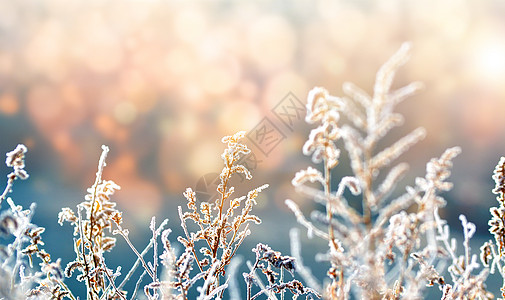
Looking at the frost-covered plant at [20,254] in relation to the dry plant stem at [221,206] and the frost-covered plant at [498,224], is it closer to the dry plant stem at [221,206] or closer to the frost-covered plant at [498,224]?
the dry plant stem at [221,206]

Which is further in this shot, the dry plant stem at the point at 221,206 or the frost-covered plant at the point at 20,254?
the dry plant stem at the point at 221,206

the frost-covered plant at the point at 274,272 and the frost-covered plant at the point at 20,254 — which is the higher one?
the frost-covered plant at the point at 20,254

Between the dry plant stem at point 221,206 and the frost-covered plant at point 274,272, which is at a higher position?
the dry plant stem at point 221,206

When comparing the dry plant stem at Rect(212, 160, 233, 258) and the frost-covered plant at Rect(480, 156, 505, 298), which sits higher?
the dry plant stem at Rect(212, 160, 233, 258)

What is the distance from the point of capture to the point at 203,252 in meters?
3.57

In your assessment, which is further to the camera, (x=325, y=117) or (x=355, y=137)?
(x=325, y=117)

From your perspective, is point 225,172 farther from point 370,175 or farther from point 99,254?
point 370,175

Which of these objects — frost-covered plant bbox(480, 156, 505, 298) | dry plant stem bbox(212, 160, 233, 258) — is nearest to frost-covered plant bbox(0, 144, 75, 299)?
dry plant stem bbox(212, 160, 233, 258)

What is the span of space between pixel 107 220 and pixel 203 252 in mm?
979

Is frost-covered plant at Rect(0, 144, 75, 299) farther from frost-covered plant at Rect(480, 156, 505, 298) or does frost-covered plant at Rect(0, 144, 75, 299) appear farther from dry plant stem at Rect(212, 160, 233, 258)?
frost-covered plant at Rect(480, 156, 505, 298)

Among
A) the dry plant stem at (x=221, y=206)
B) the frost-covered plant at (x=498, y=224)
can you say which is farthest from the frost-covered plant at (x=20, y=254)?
the frost-covered plant at (x=498, y=224)

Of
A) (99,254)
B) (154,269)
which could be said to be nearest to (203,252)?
(154,269)

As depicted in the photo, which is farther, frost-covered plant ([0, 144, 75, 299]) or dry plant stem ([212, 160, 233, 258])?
dry plant stem ([212, 160, 233, 258])

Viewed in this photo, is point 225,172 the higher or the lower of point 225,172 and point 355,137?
the higher
